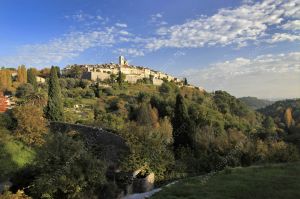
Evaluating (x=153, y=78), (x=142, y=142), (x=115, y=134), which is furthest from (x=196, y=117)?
(x=153, y=78)

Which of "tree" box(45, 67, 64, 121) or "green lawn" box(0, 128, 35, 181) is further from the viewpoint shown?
"tree" box(45, 67, 64, 121)

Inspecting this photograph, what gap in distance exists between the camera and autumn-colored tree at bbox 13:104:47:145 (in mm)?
29516

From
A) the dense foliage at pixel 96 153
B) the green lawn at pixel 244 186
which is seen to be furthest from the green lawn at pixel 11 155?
the green lawn at pixel 244 186

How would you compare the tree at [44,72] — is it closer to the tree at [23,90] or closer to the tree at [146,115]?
the tree at [23,90]

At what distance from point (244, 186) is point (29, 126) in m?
19.5

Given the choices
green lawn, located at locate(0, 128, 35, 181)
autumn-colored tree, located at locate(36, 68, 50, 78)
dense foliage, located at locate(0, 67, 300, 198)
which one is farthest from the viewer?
autumn-colored tree, located at locate(36, 68, 50, 78)

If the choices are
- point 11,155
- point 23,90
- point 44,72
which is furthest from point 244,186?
point 44,72

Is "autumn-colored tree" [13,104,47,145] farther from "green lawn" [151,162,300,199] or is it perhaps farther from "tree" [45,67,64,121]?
"green lawn" [151,162,300,199]

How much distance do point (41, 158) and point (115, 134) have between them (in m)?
10.9

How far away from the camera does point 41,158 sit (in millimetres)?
18484

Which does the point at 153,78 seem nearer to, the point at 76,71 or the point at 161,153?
the point at 76,71

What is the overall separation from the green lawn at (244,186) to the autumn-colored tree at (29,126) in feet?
52.2

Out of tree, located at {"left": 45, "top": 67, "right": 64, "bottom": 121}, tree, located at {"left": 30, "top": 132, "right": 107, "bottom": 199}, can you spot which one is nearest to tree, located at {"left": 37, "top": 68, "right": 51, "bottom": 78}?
tree, located at {"left": 45, "top": 67, "right": 64, "bottom": 121}

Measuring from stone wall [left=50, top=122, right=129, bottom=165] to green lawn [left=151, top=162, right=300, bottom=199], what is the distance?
877 centimetres
